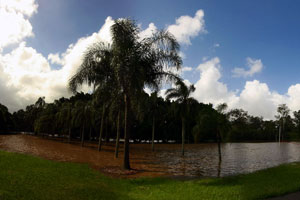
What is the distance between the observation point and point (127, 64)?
13828 mm

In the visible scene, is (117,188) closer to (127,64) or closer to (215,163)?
(127,64)

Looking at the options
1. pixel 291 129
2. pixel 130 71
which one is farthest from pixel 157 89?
pixel 291 129

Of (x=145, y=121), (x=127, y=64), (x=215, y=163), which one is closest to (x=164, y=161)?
(x=215, y=163)

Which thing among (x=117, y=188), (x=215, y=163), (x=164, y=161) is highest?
(x=117, y=188)

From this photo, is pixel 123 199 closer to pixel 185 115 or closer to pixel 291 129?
pixel 185 115

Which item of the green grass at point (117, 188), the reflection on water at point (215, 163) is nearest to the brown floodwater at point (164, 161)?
the reflection on water at point (215, 163)

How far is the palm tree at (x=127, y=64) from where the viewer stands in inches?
536

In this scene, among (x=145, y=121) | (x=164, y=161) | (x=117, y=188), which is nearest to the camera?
(x=117, y=188)

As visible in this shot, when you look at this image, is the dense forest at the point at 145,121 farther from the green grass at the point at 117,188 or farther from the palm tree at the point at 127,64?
the green grass at the point at 117,188

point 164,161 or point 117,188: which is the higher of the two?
point 117,188

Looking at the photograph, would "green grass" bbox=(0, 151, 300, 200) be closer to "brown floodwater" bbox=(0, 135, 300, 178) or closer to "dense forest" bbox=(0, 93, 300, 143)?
"brown floodwater" bbox=(0, 135, 300, 178)

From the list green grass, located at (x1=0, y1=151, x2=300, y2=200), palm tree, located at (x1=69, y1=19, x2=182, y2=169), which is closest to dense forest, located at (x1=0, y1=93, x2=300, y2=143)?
palm tree, located at (x1=69, y1=19, x2=182, y2=169)

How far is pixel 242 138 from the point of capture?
108 meters

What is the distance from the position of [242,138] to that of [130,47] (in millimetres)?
106642
